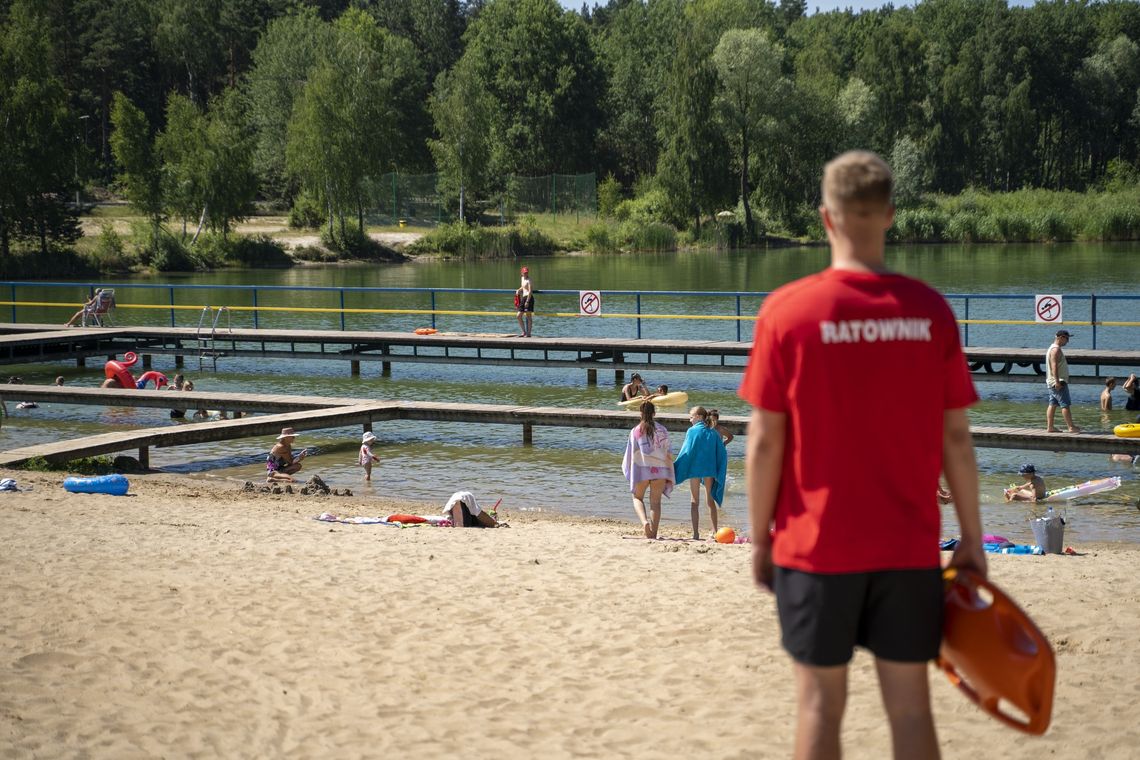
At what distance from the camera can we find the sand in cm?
545

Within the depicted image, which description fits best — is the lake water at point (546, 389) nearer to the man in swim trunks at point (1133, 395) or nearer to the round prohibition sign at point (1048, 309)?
the man in swim trunks at point (1133, 395)

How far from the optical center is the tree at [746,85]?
75750 mm

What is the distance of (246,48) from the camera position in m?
98.2

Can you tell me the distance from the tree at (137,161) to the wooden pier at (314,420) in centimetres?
4200

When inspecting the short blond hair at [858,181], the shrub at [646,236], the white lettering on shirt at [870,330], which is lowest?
the white lettering on shirt at [870,330]

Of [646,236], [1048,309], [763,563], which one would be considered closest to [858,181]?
[763,563]

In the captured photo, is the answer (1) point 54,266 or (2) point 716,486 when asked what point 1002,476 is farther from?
(1) point 54,266

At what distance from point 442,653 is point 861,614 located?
3620 millimetres

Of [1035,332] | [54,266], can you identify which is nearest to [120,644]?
[1035,332]

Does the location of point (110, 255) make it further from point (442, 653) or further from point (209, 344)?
point (442, 653)

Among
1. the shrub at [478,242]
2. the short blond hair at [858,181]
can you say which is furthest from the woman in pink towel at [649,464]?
the shrub at [478,242]

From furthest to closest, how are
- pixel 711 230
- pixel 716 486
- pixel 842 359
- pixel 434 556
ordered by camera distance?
pixel 711 230 → pixel 716 486 → pixel 434 556 → pixel 842 359

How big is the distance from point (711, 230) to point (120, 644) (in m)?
72.5

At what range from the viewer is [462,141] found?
75312 millimetres
